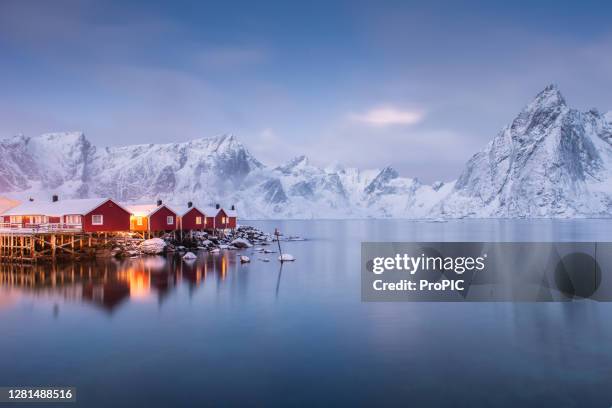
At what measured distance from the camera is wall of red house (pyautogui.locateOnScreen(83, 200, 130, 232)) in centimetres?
4838

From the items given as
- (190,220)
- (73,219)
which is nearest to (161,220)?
(190,220)

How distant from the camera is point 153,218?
58438 millimetres

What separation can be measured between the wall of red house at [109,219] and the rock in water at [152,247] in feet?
10.0

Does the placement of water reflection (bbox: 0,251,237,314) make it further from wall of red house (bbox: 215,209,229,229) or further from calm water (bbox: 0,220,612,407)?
wall of red house (bbox: 215,209,229,229)

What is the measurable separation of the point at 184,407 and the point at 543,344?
1427cm

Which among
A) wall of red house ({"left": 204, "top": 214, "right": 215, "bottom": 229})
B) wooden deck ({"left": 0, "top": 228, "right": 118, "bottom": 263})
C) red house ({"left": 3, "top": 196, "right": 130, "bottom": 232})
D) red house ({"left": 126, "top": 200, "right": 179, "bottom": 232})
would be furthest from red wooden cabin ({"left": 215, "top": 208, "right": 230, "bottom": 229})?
wooden deck ({"left": 0, "top": 228, "right": 118, "bottom": 263})

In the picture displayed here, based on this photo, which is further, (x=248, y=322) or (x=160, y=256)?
(x=160, y=256)

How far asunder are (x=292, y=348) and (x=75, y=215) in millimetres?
39463

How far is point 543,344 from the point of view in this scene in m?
18.1

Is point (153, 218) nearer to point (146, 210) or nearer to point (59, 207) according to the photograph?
point (146, 210)

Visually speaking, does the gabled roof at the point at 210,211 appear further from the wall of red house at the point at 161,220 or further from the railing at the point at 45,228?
the railing at the point at 45,228

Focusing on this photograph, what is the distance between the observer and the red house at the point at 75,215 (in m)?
48.0

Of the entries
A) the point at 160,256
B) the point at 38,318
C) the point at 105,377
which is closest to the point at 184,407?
the point at 105,377

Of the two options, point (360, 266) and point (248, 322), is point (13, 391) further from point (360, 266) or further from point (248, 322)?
point (360, 266)
